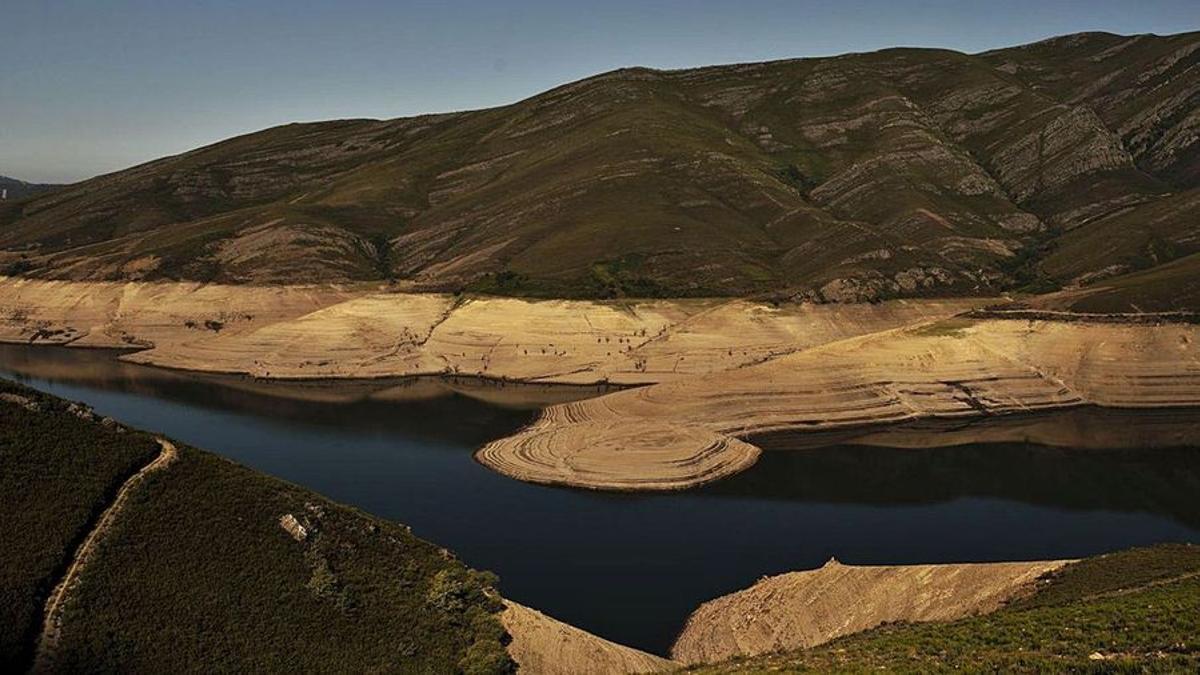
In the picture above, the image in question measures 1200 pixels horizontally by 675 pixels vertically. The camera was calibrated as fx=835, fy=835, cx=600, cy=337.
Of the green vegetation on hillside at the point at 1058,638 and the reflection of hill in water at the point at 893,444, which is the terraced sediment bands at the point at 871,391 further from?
the green vegetation on hillside at the point at 1058,638

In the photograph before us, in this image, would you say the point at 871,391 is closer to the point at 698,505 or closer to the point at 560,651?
the point at 698,505

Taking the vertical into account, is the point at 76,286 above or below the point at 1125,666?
above

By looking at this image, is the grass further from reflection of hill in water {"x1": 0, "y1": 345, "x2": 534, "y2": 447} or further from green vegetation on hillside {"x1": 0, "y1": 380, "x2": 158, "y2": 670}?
reflection of hill in water {"x1": 0, "y1": 345, "x2": 534, "y2": 447}

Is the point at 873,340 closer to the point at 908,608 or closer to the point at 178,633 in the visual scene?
the point at 908,608

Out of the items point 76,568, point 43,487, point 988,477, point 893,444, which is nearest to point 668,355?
point 893,444

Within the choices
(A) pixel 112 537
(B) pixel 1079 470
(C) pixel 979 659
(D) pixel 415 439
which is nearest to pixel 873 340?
(B) pixel 1079 470

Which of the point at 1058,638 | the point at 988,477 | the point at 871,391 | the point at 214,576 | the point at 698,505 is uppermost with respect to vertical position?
the point at 214,576
